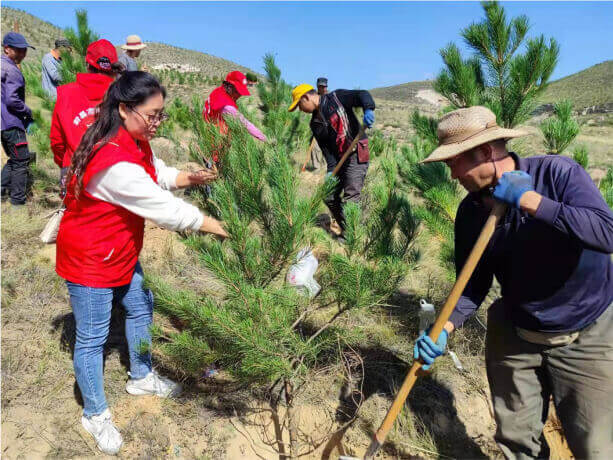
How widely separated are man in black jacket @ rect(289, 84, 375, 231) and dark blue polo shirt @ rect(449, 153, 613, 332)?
220 cm

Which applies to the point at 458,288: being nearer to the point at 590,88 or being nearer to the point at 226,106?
the point at 226,106

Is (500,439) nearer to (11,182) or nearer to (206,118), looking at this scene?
(206,118)

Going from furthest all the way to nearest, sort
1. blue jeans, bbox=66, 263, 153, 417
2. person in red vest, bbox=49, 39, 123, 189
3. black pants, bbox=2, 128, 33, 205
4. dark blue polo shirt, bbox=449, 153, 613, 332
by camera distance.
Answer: black pants, bbox=2, 128, 33, 205
person in red vest, bbox=49, 39, 123, 189
blue jeans, bbox=66, 263, 153, 417
dark blue polo shirt, bbox=449, 153, 613, 332

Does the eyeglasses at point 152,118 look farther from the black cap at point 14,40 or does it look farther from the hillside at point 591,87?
the hillside at point 591,87

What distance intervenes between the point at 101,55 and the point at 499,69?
2.28 m

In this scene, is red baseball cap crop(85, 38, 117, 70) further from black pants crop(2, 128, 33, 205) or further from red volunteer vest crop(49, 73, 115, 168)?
black pants crop(2, 128, 33, 205)

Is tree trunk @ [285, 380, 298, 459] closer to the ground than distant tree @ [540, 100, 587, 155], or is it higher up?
closer to the ground

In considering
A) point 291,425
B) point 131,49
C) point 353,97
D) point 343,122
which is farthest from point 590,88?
point 291,425

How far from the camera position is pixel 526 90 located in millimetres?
2316

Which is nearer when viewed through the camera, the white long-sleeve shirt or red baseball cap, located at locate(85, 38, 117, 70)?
the white long-sleeve shirt

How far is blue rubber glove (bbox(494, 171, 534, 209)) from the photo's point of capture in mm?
1209

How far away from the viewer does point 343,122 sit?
3738mm

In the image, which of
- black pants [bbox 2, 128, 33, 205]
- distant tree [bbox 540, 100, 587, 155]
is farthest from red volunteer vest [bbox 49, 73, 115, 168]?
distant tree [bbox 540, 100, 587, 155]

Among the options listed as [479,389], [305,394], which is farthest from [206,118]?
[479,389]
